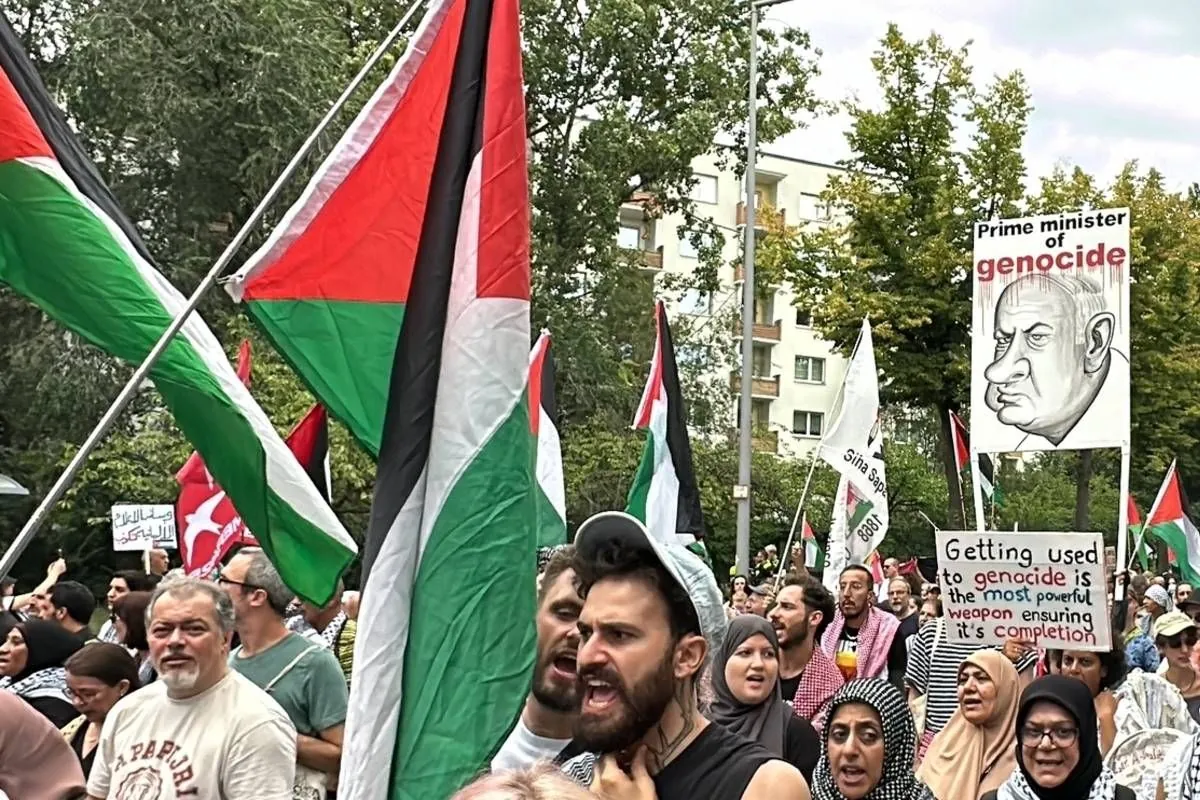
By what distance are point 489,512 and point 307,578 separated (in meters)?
1.00

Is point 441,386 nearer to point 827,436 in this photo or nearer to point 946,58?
point 827,436

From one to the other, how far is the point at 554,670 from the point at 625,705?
1222 millimetres

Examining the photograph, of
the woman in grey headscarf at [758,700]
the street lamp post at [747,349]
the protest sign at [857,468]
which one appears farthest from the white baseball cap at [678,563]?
the street lamp post at [747,349]

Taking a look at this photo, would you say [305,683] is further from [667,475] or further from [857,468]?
[857,468]

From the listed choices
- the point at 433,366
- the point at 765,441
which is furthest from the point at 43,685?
the point at 765,441

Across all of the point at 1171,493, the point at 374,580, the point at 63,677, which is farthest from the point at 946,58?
the point at 374,580

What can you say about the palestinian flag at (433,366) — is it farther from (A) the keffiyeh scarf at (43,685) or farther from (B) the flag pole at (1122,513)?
(B) the flag pole at (1122,513)

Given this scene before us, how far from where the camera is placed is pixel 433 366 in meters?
4.28

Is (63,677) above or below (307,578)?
below

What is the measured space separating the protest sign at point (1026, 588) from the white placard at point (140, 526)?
930 cm

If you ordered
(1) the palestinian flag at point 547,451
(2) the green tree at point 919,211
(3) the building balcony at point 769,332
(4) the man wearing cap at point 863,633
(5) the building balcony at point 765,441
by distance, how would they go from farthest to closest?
1. (3) the building balcony at point 769,332
2. (5) the building balcony at point 765,441
3. (2) the green tree at point 919,211
4. (4) the man wearing cap at point 863,633
5. (1) the palestinian flag at point 547,451

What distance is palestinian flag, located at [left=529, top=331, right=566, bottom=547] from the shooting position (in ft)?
30.0

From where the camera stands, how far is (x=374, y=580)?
406 cm

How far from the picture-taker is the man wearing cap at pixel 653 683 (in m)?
2.88
